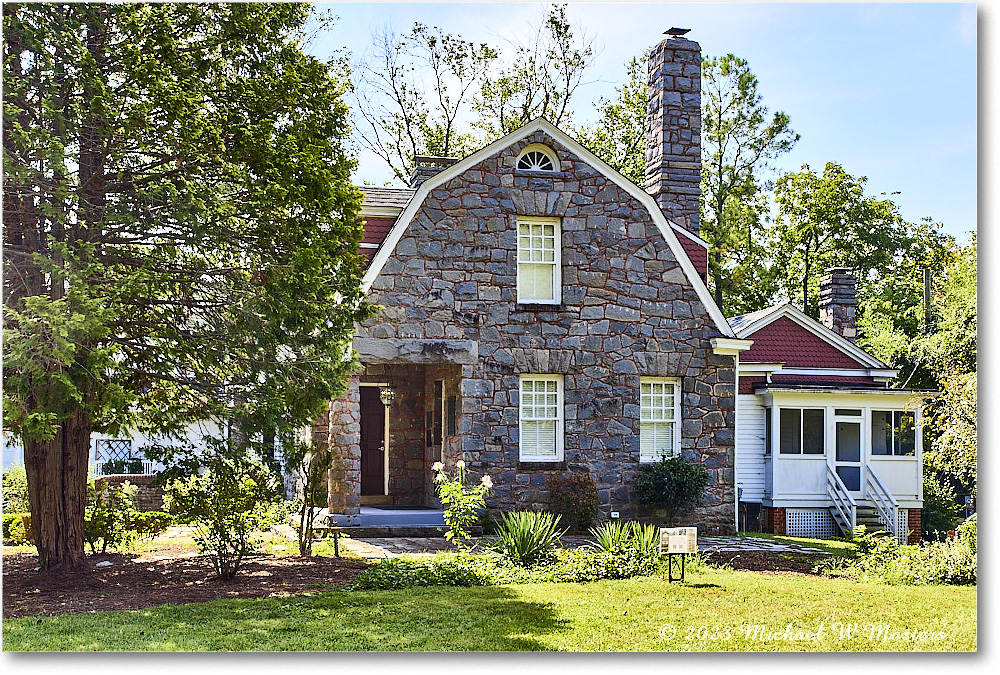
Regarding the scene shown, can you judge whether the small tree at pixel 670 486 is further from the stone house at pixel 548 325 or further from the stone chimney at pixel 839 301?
the stone chimney at pixel 839 301

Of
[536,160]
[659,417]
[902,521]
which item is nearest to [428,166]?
[536,160]

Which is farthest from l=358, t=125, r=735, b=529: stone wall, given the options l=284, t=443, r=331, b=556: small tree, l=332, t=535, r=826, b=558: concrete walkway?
l=284, t=443, r=331, b=556: small tree

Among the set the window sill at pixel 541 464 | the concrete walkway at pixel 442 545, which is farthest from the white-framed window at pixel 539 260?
the concrete walkway at pixel 442 545

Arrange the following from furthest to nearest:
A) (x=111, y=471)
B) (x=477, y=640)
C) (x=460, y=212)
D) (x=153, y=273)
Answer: (x=111, y=471), (x=460, y=212), (x=153, y=273), (x=477, y=640)

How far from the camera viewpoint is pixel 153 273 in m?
7.63

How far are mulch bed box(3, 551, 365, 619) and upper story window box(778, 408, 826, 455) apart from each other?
25.1 ft

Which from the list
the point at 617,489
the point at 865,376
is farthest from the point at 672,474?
the point at 865,376

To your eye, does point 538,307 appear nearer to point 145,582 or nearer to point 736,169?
point 736,169

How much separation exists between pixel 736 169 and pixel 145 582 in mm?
8383

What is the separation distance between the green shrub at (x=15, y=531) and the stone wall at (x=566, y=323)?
3.94 metres

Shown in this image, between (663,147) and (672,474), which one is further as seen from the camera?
(663,147)

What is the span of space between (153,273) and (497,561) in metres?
3.78

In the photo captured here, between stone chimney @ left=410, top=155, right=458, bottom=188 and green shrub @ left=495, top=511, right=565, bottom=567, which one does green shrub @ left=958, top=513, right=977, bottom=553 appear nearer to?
green shrub @ left=495, top=511, right=565, bottom=567

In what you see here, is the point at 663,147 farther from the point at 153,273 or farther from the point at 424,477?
the point at 153,273
